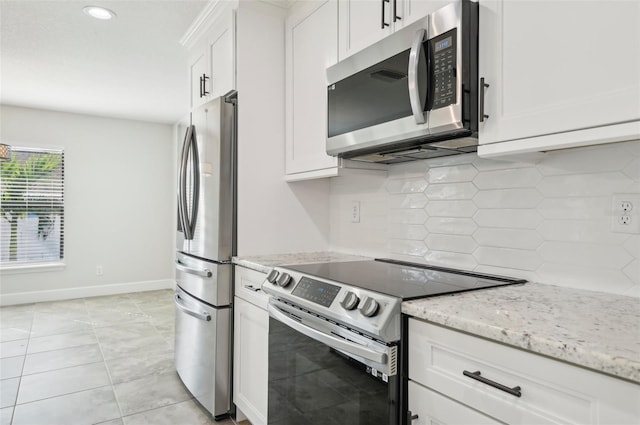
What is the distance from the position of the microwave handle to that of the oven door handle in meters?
0.82

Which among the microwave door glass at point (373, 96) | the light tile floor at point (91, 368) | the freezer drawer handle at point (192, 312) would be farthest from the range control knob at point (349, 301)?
the light tile floor at point (91, 368)

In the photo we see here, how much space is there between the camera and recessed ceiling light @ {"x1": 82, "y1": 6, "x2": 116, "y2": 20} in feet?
8.05

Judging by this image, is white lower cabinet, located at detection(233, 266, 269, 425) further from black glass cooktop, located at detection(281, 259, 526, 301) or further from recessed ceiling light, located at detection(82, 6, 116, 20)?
recessed ceiling light, located at detection(82, 6, 116, 20)

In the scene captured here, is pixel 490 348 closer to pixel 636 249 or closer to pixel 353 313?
pixel 353 313

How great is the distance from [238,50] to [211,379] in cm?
187

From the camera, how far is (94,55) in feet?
10.5

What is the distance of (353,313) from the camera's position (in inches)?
50.2

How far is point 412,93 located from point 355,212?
3.52 ft

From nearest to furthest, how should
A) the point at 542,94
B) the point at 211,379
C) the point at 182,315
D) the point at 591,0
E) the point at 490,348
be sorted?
the point at 490,348 < the point at 591,0 < the point at 542,94 < the point at 211,379 < the point at 182,315

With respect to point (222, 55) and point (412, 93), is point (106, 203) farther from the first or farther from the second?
point (412, 93)

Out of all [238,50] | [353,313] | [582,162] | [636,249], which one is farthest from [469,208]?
[238,50]

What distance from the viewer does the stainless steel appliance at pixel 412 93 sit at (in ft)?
4.42

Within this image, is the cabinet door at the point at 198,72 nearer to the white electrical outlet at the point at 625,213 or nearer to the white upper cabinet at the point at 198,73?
the white upper cabinet at the point at 198,73

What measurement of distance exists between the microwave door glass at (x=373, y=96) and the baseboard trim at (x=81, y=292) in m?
4.63
